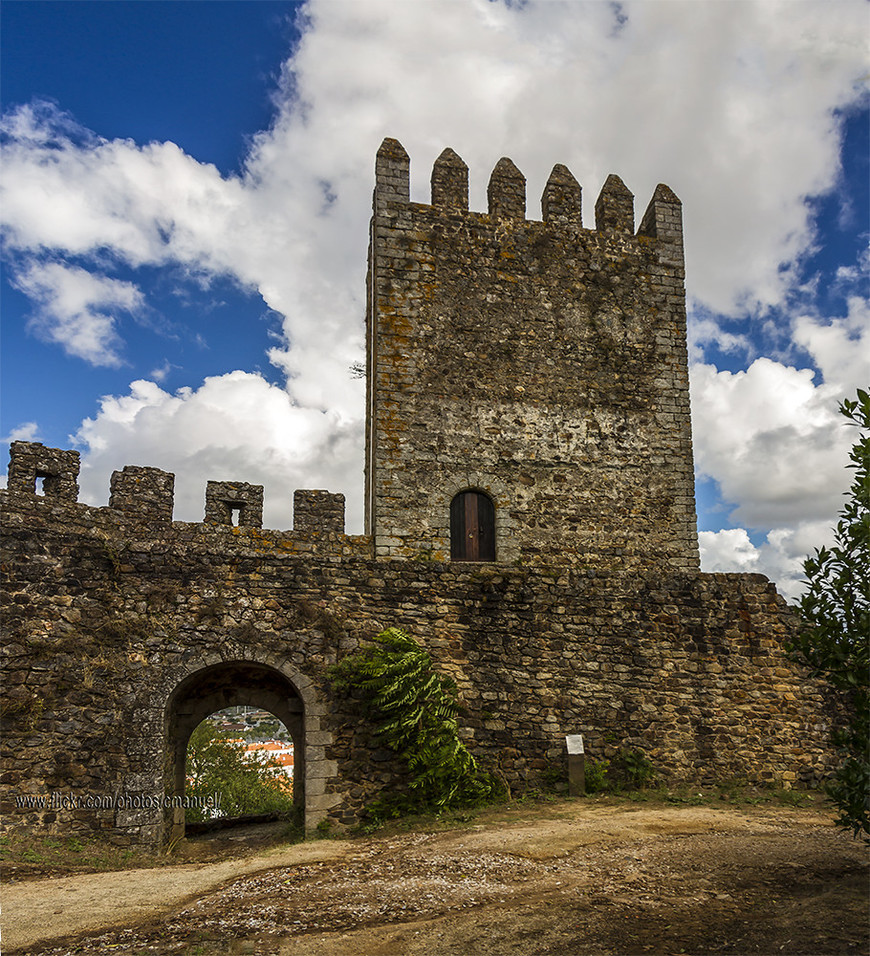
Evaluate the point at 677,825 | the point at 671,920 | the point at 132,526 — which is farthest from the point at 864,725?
the point at 132,526

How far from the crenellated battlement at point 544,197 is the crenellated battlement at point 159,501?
6.68m

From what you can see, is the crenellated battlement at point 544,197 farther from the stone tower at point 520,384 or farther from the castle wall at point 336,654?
the castle wall at point 336,654

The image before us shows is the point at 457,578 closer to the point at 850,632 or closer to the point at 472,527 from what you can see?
the point at 472,527

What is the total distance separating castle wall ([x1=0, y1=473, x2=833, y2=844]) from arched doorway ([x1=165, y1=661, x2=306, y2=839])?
0.06m

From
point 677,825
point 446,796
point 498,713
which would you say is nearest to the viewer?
point 677,825

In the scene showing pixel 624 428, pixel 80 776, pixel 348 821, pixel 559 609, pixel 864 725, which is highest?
pixel 624 428

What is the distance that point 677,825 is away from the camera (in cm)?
824

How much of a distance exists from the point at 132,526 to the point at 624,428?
9.41 m

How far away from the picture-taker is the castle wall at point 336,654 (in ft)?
28.8

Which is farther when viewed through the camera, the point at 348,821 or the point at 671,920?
the point at 348,821

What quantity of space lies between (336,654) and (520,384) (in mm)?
6939

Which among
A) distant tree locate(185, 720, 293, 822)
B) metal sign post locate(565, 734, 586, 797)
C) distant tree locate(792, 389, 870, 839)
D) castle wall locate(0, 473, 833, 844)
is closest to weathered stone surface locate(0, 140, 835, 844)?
castle wall locate(0, 473, 833, 844)

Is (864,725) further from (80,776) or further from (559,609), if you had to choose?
(80,776)

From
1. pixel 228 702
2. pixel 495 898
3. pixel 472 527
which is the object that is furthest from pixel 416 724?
pixel 472 527
